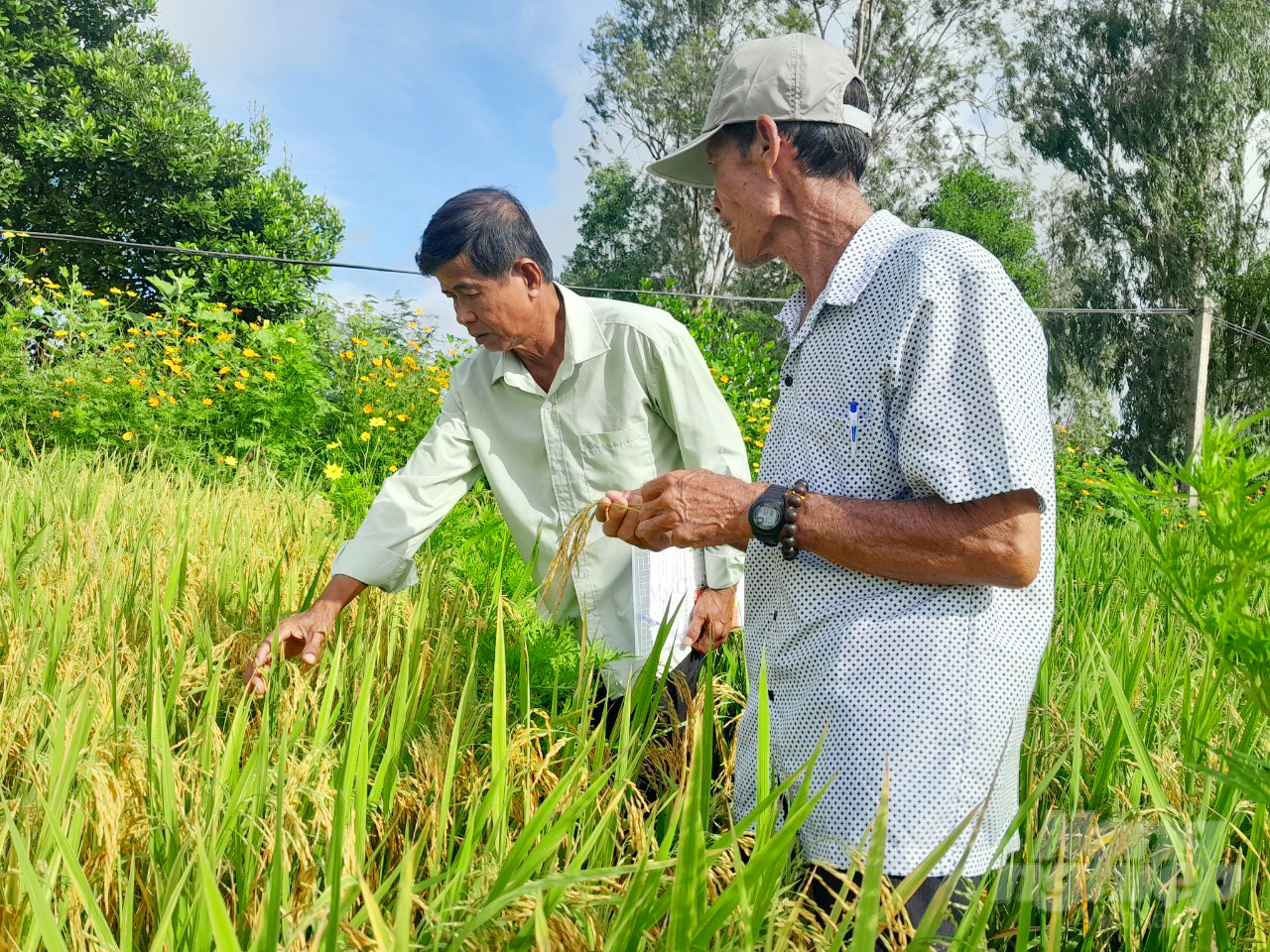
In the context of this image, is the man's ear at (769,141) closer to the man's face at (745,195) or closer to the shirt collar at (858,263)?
the man's face at (745,195)

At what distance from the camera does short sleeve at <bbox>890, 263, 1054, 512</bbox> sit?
3.56 feet

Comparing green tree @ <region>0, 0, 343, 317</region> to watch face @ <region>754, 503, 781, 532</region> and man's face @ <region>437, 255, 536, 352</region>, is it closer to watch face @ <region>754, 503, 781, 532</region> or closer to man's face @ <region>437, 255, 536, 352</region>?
man's face @ <region>437, 255, 536, 352</region>

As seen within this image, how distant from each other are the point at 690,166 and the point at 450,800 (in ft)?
3.50

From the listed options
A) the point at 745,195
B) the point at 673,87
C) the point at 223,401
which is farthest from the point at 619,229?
the point at 745,195

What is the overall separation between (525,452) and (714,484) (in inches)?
43.4

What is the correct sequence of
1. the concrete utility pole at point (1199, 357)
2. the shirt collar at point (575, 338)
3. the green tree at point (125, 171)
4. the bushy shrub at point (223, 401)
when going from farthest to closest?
the green tree at point (125, 171) < the concrete utility pole at point (1199, 357) < the bushy shrub at point (223, 401) < the shirt collar at point (575, 338)

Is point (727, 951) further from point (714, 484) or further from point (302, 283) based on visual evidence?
point (302, 283)

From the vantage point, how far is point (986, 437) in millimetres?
1086

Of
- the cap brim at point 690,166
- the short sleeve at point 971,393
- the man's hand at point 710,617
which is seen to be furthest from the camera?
the man's hand at point 710,617

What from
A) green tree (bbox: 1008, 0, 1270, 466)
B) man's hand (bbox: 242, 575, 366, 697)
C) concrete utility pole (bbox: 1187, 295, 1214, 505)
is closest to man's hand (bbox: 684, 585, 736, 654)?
man's hand (bbox: 242, 575, 366, 697)

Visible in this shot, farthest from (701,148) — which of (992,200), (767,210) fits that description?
(992,200)

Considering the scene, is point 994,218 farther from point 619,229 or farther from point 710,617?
point 710,617

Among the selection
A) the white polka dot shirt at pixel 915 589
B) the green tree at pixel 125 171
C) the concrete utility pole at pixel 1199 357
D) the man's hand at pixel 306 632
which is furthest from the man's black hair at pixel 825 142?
the green tree at pixel 125 171

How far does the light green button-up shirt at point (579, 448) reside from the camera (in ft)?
6.87
